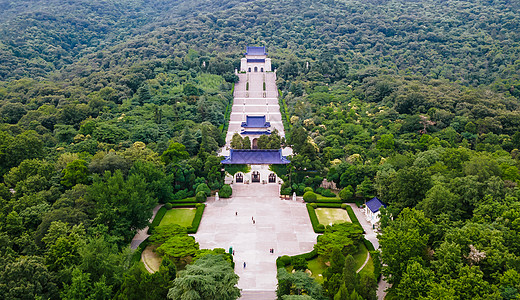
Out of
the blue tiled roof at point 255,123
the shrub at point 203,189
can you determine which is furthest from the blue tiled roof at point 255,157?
the blue tiled roof at point 255,123

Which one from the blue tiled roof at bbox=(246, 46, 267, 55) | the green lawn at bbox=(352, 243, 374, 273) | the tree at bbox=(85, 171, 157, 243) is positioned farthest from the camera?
the blue tiled roof at bbox=(246, 46, 267, 55)

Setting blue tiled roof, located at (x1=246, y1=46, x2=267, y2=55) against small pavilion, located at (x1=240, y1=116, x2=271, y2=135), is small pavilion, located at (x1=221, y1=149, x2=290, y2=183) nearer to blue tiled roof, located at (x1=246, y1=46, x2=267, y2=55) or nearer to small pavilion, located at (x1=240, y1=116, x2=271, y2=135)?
small pavilion, located at (x1=240, y1=116, x2=271, y2=135)

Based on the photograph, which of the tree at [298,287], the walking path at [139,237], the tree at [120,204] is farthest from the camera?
the walking path at [139,237]

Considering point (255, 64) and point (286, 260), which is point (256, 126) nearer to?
point (286, 260)

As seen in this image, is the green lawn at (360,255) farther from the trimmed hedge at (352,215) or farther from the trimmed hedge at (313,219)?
the trimmed hedge at (313,219)

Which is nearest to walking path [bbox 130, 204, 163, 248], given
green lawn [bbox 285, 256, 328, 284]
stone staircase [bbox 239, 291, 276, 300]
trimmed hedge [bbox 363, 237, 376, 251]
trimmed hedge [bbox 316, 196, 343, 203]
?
stone staircase [bbox 239, 291, 276, 300]

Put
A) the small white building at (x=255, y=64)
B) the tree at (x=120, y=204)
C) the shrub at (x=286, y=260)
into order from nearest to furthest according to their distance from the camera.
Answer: the shrub at (x=286, y=260) < the tree at (x=120, y=204) < the small white building at (x=255, y=64)
